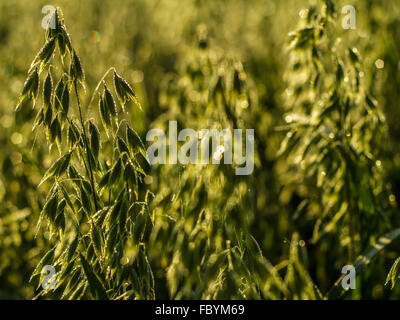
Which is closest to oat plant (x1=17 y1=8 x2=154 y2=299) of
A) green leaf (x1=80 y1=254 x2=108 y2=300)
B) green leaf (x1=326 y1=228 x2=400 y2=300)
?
green leaf (x1=80 y1=254 x2=108 y2=300)

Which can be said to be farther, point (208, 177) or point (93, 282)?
point (208, 177)

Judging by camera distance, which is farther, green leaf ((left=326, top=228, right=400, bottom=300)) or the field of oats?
green leaf ((left=326, top=228, right=400, bottom=300))

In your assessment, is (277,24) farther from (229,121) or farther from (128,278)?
(128,278)

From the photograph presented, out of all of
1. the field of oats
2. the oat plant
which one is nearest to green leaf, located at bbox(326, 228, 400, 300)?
the field of oats

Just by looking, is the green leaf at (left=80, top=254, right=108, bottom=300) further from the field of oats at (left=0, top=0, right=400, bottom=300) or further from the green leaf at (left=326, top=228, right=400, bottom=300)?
the green leaf at (left=326, top=228, right=400, bottom=300)

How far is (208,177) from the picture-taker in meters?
1.17

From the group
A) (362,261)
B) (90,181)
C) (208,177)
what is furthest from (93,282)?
(362,261)

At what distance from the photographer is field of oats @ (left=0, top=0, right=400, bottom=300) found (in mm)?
953

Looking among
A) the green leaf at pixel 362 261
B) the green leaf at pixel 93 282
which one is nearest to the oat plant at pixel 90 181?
the green leaf at pixel 93 282

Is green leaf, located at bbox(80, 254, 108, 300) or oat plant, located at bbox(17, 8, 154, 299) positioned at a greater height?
oat plant, located at bbox(17, 8, 154, 299)

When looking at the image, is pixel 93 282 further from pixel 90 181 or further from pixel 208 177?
pixel 208 177

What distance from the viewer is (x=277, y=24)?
2.85 metres

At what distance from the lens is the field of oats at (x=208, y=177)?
953mm
